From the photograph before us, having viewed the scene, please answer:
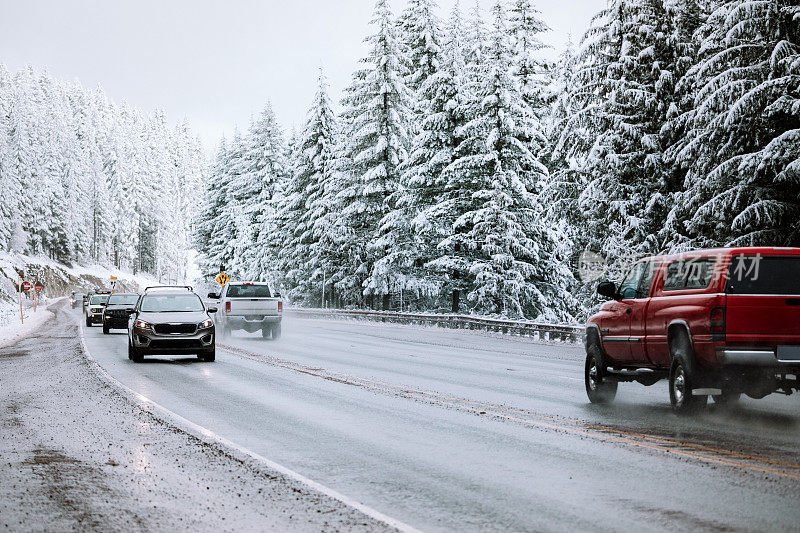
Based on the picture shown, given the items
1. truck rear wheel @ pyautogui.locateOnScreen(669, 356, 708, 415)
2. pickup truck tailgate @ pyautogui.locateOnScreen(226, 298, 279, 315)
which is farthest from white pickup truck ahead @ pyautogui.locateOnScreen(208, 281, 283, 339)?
truck rear wheel @ pyautogui.locateOnScreen(669, 356, 708, 415)

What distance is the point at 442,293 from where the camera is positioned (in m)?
45.9

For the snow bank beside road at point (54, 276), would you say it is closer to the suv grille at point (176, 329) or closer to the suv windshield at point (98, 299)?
the suv windshield at point (98, 299)

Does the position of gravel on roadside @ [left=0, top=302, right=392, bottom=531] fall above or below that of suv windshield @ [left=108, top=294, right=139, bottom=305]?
below

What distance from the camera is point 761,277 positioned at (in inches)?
424

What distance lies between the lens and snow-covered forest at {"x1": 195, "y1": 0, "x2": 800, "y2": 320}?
79.5ft

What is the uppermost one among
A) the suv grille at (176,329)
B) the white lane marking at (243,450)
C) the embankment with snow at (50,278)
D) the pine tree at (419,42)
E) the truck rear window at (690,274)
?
A: the pine tree at (419,42)

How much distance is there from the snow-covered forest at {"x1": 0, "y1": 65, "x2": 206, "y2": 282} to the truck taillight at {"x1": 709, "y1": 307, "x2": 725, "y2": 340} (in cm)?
9288

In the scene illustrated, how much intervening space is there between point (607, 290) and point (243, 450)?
20.4ft

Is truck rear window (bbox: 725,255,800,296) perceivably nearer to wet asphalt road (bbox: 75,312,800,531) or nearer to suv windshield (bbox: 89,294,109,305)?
wet asphalt road (bbox: 75,312,800,531)

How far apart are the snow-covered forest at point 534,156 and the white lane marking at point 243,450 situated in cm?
1616

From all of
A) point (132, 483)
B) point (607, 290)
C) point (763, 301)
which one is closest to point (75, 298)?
point (607, 290)

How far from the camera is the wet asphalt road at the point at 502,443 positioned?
6.55 metres

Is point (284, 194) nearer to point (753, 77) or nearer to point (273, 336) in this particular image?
point (273, 336)

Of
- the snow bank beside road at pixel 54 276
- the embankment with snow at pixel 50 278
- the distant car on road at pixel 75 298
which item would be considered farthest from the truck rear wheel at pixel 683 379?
the snow bank beside road at pixel 54 276
